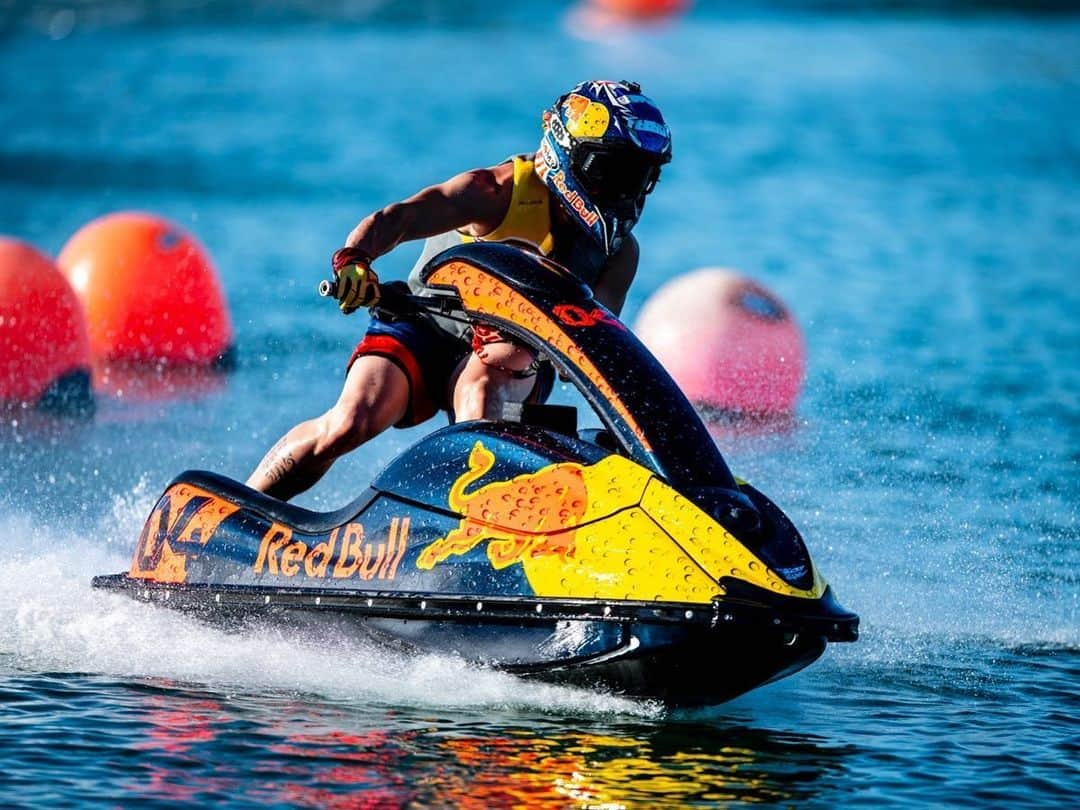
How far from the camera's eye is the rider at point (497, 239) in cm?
702

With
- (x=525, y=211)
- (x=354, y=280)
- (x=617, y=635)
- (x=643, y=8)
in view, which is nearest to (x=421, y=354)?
(x=525, y=211)

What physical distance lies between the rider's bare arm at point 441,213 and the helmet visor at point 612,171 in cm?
34

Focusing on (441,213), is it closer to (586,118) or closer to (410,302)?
(410,302)

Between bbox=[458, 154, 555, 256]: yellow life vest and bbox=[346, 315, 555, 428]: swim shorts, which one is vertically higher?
bbox=[458, 154, 555, 256]: yellow life vest

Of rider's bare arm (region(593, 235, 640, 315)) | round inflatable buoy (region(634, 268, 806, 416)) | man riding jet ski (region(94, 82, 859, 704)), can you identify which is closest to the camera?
man riding jet ski (region(94, 82, 859, 704))

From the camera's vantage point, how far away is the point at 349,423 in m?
7.27

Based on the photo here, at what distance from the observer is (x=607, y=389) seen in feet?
20.9

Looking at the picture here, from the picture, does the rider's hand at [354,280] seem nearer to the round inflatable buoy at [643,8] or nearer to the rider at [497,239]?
the rider at [497,239]

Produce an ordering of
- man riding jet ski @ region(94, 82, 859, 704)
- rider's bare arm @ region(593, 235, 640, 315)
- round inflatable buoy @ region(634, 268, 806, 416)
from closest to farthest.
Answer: man riding jet ski @ region(94, 82, 859, 704), rider's bare arm @ region(593, 235, 640, 315), round inflatable buoy @ region(634, 268, 806, 416)

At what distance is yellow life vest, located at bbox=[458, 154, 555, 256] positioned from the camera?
7344mm

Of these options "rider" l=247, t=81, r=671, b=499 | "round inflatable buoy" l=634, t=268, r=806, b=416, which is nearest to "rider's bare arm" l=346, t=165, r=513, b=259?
"rider" l=247, t=81, r=671, b=499

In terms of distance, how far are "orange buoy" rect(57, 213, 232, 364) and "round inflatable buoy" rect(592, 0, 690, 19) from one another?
36586mm

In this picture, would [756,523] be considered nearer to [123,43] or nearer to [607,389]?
[607,389]

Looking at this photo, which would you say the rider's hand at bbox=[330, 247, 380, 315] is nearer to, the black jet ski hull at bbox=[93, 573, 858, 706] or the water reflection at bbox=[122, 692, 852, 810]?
the black jet ski hull at bbox=[93, 573, 858, 706]
